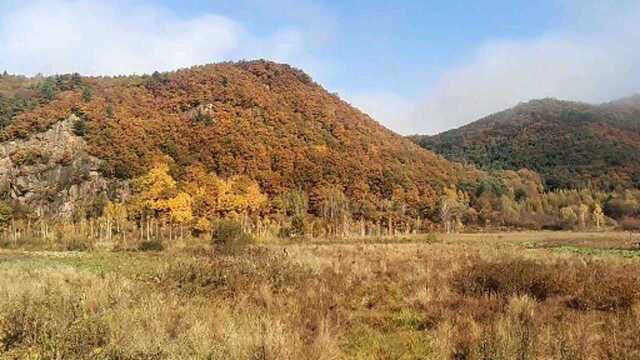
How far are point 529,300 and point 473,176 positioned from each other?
180m

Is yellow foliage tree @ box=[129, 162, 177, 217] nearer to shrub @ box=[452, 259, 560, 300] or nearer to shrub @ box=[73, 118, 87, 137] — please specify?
shrub @ box=[73, 118, 87, 137]

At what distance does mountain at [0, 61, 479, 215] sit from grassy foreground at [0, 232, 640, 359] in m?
107

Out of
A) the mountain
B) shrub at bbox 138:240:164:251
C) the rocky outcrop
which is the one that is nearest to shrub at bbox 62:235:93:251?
shrub at bbox 138:240:164:251

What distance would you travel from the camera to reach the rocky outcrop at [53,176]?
114500 millimetres

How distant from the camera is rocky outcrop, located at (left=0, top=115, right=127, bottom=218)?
114500 mm

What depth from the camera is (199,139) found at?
445ft

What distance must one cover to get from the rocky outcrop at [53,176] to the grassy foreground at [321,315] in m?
104

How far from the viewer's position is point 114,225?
95.5 meters

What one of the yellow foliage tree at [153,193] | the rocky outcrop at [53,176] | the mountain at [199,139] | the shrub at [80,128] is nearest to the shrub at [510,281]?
the yellow foliage tree at [153,193]

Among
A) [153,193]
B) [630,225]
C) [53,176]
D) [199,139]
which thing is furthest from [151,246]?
[630,225]

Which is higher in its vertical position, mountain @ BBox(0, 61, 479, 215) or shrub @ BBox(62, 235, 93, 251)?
mountain @ BBox(0, 61, 479, 215)

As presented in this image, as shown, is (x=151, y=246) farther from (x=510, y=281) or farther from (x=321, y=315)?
(x=321, y=315)

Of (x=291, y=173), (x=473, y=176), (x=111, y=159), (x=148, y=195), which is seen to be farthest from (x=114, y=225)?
(x=473, y=176)

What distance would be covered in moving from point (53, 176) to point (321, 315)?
12494 cm
